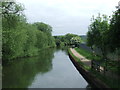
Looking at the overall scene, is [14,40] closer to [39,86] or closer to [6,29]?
[6,29]

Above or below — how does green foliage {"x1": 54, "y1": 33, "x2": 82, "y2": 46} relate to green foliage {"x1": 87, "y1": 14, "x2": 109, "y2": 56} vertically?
below

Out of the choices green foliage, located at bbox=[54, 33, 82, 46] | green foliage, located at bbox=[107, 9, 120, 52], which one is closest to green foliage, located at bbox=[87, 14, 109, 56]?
green foliage, located at bbox=[107, 9, 120, 52]

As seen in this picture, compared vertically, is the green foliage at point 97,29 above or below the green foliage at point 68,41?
above

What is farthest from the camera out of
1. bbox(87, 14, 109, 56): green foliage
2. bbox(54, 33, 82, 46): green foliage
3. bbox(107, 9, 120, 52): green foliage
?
bbox(54, 33, 82, 46): green foliage

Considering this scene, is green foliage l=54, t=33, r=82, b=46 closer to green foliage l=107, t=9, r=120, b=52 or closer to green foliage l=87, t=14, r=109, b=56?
green foliage l=87, t=14, r=109, b=56

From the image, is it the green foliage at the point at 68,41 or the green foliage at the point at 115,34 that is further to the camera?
the green foliage at the point at 68,41

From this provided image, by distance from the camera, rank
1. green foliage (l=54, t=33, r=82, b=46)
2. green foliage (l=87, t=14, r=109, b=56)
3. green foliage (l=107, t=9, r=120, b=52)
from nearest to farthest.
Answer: green foliage (l=107, t=9, r=120, b=52)
green foliage (l=87, t=14, r=109, b=56)
green foliage (l=54, t=33, r=82, b=46)

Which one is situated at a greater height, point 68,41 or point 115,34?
point 115,34

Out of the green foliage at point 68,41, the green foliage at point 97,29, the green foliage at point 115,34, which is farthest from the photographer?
the green foliage at point 68,41

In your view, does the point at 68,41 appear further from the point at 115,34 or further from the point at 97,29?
the point at 115,34

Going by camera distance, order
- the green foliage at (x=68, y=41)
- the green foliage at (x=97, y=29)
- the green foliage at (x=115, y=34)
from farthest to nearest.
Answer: the green foliage at (x=68, y=41) → the green foliage at (x=97, y=29) → the green foliage at (x=115, y=34)

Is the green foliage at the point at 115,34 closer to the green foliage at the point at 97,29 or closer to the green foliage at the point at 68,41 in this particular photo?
the green foliage at the point at 97,29

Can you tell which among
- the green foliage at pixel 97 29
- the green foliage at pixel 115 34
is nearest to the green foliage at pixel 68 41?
the green foliage at pixel 97 29

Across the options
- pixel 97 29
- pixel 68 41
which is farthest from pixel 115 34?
pixel 68 41
